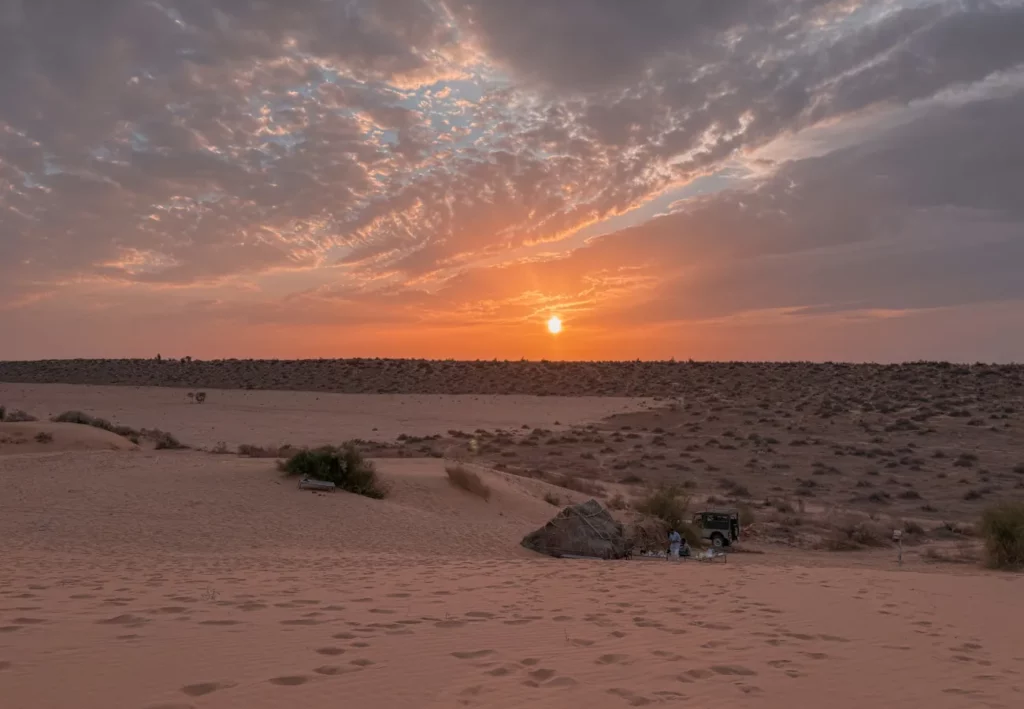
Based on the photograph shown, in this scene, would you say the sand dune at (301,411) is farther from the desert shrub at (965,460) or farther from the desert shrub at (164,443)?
the desert shrub at (965,460)

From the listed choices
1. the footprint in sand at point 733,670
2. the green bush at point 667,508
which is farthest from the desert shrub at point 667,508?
the footprint in sand at point 733,670

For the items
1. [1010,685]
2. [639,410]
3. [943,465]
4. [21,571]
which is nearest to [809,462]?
[943,465]

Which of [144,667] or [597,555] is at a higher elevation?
[144,667]

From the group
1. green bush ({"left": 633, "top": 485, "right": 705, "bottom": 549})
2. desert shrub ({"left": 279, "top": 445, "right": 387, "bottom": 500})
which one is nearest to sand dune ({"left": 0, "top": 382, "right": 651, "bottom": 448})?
desert shrub ({"left": 279, "top": 445, "right": 387, "bottom": 500})

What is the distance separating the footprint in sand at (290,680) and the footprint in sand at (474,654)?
138cm

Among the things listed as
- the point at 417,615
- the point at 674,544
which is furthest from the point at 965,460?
the point at 417,615

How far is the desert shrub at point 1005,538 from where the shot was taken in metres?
14.1

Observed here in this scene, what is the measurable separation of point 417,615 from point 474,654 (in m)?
1.56

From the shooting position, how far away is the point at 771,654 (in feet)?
23.1

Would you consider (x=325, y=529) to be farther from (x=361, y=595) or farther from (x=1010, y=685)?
(x=1010, y=685)

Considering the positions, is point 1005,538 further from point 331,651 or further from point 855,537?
point 331,651

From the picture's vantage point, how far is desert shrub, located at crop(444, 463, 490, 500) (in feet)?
65.2

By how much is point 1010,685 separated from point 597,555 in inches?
329

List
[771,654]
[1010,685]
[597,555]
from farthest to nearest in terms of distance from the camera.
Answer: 1. [597,555]
2. [771,654]
3. [1010,685]
